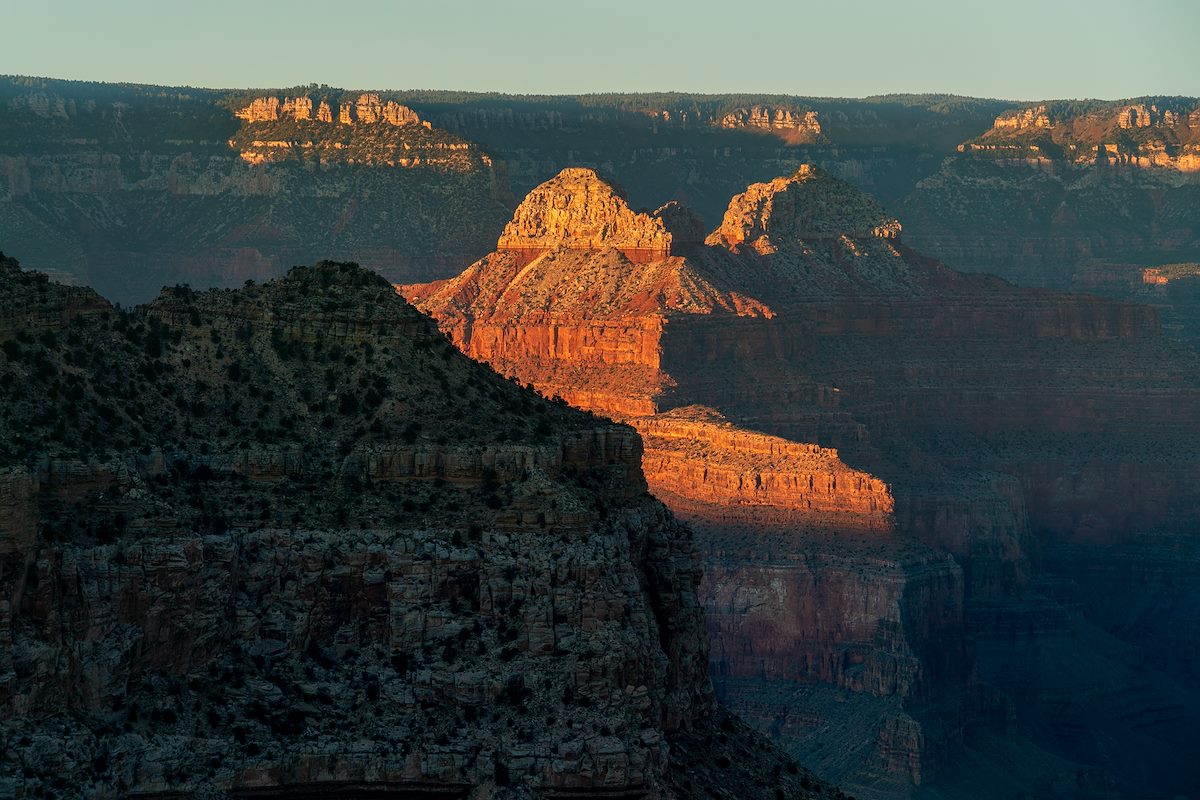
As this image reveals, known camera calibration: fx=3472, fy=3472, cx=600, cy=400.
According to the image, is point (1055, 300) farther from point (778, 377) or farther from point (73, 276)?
point (73, 276)

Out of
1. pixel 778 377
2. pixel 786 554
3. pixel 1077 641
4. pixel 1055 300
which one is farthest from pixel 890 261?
pixel 786 554

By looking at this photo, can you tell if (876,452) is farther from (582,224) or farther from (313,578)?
(313,578)

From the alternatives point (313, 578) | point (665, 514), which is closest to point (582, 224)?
point (665, 514)

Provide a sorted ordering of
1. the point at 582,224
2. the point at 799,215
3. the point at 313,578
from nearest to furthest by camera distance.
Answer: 1. the point at 313,578
2. the point at 582,224
3. the point at 799,215

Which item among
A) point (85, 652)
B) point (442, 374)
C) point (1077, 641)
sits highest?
point (442, 374)

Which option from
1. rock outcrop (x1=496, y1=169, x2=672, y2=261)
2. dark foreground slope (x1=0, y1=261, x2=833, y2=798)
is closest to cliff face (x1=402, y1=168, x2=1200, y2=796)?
rock outcrop (x1=496, y1=169, x2=672, y2=261)

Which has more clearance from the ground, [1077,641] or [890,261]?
[890,261]

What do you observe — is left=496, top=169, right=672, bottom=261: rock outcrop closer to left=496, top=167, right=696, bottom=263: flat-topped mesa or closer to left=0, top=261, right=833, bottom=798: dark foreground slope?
left=496, top=167, right=696, bottom=263: flat-topped mesa
